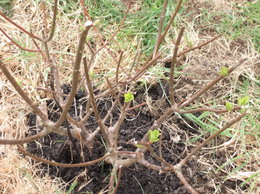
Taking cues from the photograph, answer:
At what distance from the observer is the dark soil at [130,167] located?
1.84 metres

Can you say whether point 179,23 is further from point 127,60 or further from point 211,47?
point 127,60

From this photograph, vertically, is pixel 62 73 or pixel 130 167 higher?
pixel 62 73

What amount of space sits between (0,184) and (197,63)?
146cm

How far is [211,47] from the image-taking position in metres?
2.44

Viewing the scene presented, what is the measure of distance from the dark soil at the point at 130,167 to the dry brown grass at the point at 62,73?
0.27ft

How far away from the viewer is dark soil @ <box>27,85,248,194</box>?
1.84 meters

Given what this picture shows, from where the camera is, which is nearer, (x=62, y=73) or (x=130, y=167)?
(x=130, y=167)

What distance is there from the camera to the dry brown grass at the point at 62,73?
188 cm

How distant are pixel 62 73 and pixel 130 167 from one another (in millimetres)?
806

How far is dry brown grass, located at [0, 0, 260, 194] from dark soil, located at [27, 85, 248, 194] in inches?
3.3

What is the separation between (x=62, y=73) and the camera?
7.38 ft

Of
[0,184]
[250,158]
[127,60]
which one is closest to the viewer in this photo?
[0,184]

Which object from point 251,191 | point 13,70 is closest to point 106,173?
point 251,191

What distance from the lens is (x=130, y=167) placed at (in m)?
1.88
